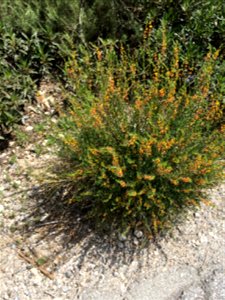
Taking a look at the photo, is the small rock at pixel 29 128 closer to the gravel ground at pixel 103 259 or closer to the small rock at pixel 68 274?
the gravel ground at pixel 103 259

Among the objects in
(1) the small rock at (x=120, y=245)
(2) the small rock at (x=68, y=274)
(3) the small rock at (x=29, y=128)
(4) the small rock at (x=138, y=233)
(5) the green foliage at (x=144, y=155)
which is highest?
(5) the green foliage at (x=144, y=155)

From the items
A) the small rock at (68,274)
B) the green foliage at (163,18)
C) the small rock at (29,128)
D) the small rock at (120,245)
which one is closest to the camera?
the small rock at (68,274)

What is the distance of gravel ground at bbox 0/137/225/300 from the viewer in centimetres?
296

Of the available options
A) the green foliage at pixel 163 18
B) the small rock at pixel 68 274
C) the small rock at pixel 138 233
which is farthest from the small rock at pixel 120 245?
the green foliage at pixel 163 18

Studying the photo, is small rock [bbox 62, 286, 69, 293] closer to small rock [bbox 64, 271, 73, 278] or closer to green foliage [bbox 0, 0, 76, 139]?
small rock [bbox 64, 271, 73, 278]

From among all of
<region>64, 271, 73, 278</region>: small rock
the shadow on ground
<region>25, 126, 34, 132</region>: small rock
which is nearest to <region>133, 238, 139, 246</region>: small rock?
the shadow on ground

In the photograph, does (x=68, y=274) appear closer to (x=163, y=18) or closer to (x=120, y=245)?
(x=120, y=245)

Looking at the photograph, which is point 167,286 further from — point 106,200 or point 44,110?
point 44,110

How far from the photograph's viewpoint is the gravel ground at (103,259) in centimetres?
296

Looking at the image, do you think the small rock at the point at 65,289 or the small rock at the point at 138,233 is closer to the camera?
the small rock at the point at 65,289

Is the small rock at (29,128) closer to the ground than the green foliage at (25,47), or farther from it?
closer to the ground

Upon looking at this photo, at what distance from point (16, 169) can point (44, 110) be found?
0.68 metres

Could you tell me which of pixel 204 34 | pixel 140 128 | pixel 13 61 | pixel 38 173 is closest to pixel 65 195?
pixel 38 173

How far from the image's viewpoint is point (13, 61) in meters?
4.13
